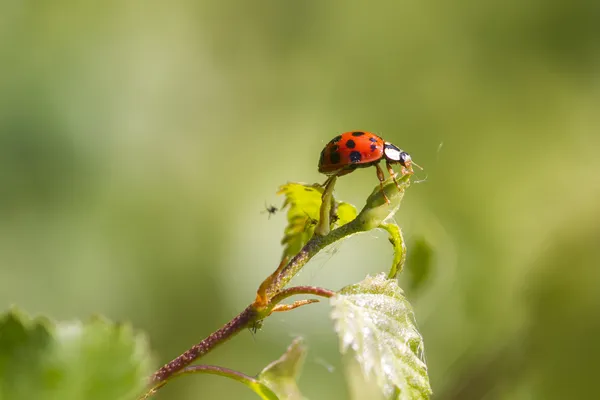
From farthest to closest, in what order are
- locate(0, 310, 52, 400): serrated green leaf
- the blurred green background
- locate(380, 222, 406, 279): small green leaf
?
the blurred green background → locate(380, 222, 406, 279): small green leaf → locate(0, 310, 52, 400): serrated green leaf

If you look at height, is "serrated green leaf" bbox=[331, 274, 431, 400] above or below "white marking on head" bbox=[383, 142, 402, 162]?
below

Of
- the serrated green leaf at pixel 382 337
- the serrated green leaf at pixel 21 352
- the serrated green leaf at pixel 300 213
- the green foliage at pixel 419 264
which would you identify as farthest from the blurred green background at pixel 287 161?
the serrated green leaf at pixel 21 352

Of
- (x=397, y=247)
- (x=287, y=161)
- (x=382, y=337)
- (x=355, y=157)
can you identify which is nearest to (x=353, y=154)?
(x=355, y=157)

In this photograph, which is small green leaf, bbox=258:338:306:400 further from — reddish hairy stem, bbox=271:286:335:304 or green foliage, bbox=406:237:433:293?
green foliage, bbox=406:237:433:293

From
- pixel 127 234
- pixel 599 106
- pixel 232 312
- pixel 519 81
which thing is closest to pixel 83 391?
pixel 232 312

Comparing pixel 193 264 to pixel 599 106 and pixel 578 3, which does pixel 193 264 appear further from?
pixel 578 3

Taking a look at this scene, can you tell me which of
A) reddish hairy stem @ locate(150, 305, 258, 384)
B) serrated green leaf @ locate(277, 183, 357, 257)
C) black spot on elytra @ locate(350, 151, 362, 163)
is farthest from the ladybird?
reddish hairy stem @ locate(150, 305, 258, 384)

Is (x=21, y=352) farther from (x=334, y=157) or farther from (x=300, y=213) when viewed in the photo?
(x=334, y=157)

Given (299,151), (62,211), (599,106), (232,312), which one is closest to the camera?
(232,312)
